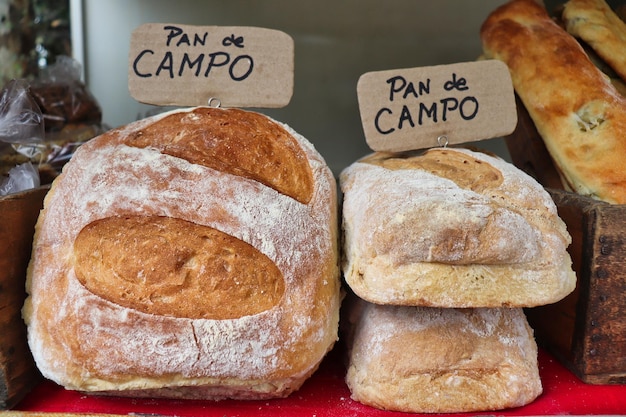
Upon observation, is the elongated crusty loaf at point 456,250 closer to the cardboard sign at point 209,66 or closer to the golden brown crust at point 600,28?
the cardboard sign at point 209,66

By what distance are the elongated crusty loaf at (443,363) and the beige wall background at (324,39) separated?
0.96 meters

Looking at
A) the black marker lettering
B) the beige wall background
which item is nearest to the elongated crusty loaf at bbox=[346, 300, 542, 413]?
the black marker lettering

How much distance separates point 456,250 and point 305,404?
432mm

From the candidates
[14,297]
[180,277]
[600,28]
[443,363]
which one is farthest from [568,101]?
[14,297]

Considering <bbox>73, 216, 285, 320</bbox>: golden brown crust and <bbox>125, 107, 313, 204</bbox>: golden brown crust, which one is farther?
<bbox>125, 107, 313, 204</bbox>: golden brown crust

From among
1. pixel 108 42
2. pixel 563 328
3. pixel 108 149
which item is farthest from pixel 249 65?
pixel 563 328

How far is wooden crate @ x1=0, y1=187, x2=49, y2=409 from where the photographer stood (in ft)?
3.39

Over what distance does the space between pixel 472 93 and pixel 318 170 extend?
0.46 metres

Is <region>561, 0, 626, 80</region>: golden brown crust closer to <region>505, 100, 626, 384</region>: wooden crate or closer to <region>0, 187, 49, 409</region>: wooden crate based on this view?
<region>505, 100, 626, 384</region>: wooden crate

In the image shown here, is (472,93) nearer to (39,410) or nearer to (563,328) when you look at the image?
(563,328)

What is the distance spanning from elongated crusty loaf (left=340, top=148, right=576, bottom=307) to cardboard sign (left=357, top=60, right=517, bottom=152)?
0.85 feet

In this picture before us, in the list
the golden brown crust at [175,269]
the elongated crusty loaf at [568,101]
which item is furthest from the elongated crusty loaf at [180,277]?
the elongated crusty loaf at [568,101]

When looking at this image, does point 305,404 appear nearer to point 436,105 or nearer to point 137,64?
point 436,105

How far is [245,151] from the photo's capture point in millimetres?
1191
